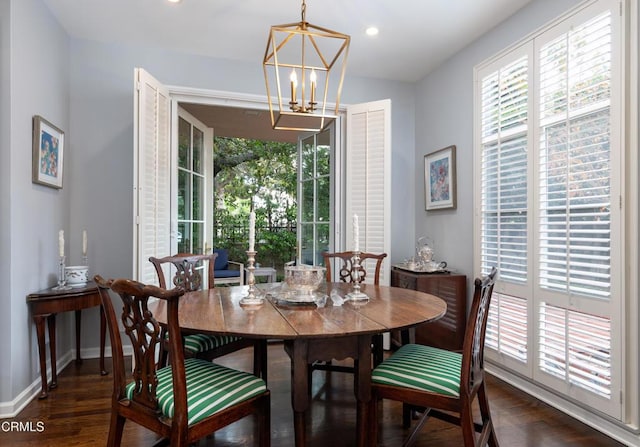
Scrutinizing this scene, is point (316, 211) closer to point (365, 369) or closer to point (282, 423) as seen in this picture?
point (282, 423)

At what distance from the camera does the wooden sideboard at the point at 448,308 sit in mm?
3221

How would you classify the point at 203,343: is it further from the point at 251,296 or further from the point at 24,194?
the point at 24,194

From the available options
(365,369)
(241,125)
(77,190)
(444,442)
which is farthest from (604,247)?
(241,125)

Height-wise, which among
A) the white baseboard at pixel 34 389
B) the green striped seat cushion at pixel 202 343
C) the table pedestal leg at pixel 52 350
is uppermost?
the green striped seat cushion at pixel 202 343

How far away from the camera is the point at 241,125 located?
201 inches

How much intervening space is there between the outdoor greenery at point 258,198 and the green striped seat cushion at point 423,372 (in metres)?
6.32

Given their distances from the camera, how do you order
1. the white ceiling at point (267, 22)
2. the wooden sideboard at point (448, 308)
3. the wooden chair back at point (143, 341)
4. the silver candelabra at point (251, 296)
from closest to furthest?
the wooden chair back at point (143, 341)
the silver candelabra at point (251, 296)
the white ceiling at point (267, 22)
the wooden sideboard at point (448, 308)

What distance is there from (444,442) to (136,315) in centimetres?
166

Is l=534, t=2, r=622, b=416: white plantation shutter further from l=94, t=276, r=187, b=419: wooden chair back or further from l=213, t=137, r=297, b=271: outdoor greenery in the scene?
l=213, t=137, r=297, b=271: outdoor greenery

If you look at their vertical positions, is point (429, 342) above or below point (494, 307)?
below

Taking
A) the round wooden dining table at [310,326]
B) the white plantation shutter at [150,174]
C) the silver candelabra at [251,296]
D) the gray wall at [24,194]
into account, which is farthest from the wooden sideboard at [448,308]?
the gray wall at [24,194]

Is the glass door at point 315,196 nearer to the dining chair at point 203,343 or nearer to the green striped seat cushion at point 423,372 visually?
the dining chair at point 203,343

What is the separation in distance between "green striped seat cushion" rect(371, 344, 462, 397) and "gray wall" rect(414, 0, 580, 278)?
1.54 m

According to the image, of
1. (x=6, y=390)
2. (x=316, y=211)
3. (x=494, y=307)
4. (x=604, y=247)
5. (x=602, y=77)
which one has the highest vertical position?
(x=602, y=77)
